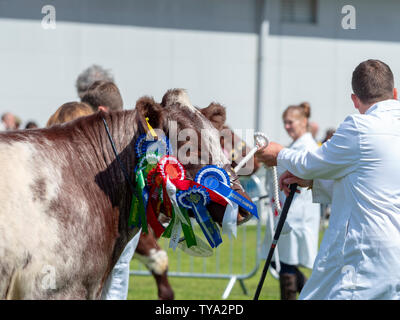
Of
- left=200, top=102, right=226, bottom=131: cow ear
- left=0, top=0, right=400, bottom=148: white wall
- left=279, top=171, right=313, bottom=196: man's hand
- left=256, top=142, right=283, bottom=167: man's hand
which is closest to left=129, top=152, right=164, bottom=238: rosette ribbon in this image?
left=200, top=102, right=226, bottom=131: cow ear

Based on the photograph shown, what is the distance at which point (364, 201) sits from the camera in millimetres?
3715

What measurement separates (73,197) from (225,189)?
858 mm

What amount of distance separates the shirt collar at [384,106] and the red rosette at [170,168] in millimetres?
1222

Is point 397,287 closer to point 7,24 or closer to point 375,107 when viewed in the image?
point 375,107

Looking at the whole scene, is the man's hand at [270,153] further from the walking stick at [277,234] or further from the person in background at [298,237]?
the person in background at [298,237]

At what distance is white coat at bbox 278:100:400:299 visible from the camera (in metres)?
3.69

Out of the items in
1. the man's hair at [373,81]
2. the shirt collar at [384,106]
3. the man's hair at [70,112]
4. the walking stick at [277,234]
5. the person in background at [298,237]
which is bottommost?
the person in background at [298,237]

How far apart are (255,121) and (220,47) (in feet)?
7.95

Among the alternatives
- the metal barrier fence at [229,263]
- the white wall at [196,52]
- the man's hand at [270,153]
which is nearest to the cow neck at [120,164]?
the man's hand at [270,153]

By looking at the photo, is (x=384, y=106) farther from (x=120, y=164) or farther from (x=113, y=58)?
(x=113, y=58)

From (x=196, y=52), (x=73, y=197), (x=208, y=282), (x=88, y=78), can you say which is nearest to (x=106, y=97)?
(x=88, y=78)

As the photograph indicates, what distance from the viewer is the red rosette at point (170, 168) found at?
3.61 m
